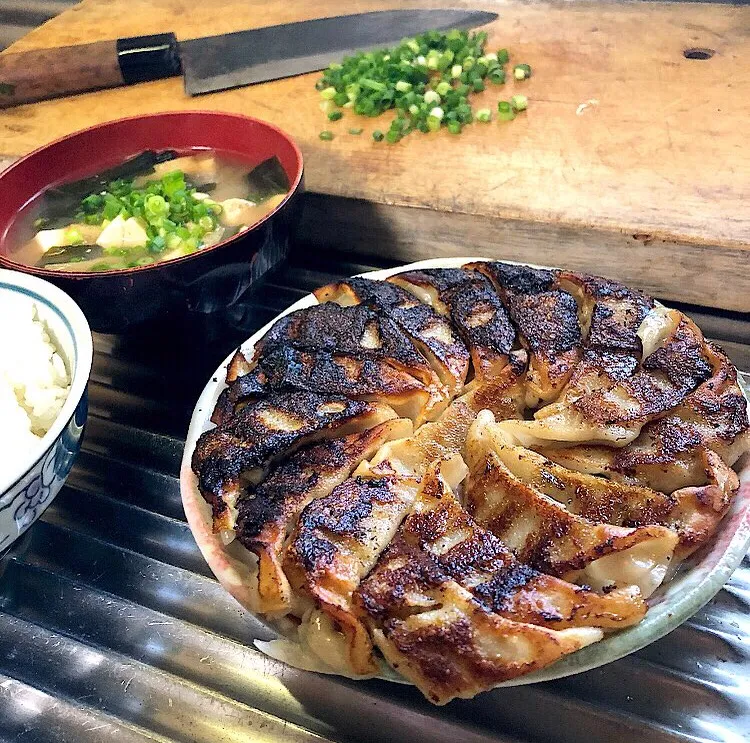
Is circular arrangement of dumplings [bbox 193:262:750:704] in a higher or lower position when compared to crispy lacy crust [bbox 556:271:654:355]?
Result: lower

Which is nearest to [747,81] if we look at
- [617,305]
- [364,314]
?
[617,305]

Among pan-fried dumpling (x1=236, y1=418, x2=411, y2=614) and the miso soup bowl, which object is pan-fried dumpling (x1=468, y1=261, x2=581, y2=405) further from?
the miso soup bowl

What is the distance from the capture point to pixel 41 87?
2.94 meters

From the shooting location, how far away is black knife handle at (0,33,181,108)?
2920mm

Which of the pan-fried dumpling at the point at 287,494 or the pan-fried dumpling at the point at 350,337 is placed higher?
the pan-fried dumpling at the point at 350,337

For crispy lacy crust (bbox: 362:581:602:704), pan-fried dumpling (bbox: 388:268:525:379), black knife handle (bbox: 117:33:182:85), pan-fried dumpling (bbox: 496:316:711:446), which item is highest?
black knife handle (bbox: 117:33:182:85)

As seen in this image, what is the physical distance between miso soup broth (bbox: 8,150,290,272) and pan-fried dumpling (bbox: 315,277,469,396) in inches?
20.6

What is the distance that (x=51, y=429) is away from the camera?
1.40m

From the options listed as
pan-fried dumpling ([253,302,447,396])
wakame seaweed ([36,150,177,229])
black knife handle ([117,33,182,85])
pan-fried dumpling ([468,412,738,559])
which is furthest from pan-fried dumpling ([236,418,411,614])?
black knife handle ([117,33,182,85])

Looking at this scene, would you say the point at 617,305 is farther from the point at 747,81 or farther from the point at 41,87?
the point at 41,87

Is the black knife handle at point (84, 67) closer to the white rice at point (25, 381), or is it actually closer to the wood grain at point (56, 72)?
the wood grain at point (56, 72)

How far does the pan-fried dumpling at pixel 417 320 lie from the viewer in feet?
4.89

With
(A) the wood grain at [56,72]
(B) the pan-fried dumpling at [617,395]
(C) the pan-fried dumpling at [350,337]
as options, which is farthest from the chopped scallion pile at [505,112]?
(A) the wood grain at [56,72]

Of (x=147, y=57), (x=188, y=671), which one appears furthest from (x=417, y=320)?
(x=147, y=57)
